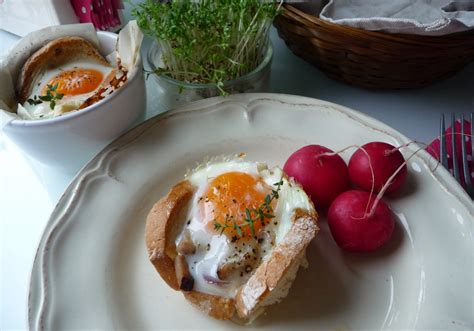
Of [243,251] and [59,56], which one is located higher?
[59,56]

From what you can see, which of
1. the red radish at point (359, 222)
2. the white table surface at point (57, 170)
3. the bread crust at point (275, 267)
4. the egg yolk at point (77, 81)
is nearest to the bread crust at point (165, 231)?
the bread crust at point (275, 267)

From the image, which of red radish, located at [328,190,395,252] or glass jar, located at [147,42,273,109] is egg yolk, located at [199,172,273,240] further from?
glass jar, located at [147,42,273,109]

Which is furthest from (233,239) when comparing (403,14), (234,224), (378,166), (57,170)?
(403,14)

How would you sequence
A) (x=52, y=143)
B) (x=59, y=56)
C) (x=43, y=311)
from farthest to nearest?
(x=59, y=56) → (x=52, y=143) → (x=43, y=311)

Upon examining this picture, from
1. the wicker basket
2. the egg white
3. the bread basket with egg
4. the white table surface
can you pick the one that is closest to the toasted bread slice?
the bread basket with egg

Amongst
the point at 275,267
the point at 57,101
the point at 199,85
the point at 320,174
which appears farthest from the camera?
the point at 199,85

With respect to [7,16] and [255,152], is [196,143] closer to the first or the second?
[255,152]

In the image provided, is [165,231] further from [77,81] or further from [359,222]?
[77,81]

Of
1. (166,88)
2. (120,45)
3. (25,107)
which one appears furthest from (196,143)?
(25,107)
